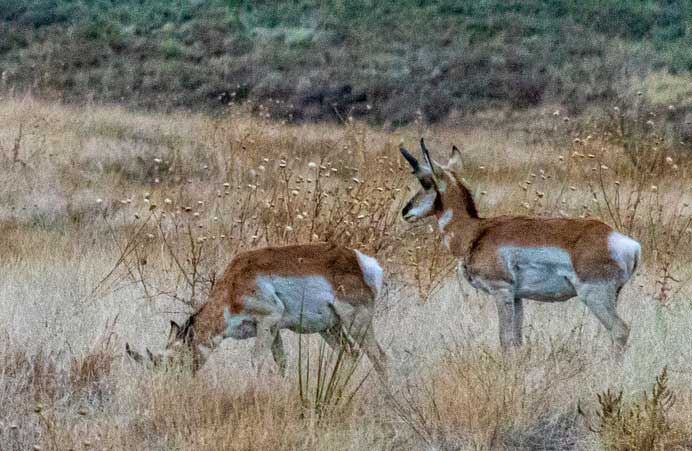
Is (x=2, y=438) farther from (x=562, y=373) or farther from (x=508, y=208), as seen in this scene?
(x=508, y=208)

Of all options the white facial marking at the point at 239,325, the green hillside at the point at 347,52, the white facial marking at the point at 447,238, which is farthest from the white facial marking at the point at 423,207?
the green hillside at the point at 347,52

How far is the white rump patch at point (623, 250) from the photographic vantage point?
6.52 metres

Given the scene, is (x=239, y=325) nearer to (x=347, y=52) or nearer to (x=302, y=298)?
(x=302, y=298)

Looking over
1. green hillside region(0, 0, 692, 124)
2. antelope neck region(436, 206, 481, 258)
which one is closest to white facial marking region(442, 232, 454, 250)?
antelope neck region(436, 206, 481, 258)

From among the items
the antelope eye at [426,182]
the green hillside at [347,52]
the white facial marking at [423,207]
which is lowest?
the white facial marking at [423,207]

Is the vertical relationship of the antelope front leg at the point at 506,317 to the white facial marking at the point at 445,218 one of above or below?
below

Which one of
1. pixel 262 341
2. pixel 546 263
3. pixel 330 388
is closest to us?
pixel 330 388

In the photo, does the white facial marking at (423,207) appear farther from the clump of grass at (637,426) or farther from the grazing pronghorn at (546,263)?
the clump of grass at (637,426)

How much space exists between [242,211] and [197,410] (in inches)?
195

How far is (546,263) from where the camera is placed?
664 cm

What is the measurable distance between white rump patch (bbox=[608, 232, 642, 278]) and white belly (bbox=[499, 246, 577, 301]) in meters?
0.23

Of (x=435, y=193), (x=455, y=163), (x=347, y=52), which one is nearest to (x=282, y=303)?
(x=435, y=193)

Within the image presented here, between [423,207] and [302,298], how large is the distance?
5.23ft

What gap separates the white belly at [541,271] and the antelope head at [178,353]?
1.81m
